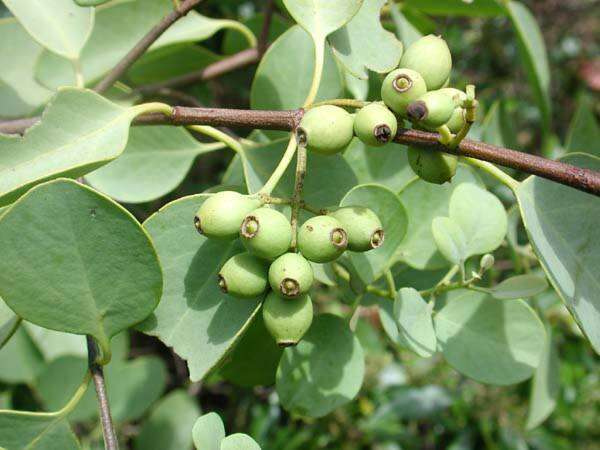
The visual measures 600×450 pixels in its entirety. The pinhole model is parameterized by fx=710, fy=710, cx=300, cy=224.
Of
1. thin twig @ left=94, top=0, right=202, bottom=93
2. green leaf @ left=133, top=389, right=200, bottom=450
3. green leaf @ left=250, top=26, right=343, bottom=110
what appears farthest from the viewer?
green leaf @ left=133, top=389, right=200, bottom=450

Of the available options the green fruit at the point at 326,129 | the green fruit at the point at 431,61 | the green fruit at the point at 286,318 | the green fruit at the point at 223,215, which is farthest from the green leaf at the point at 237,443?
the green fruit at the point at 431,61

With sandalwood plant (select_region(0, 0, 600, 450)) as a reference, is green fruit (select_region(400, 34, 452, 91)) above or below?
above

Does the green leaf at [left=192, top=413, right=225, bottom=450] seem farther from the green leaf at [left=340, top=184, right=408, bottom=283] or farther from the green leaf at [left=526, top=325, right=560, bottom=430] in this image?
the green leaf at [left=526, top=325, right=560, bottom=430]

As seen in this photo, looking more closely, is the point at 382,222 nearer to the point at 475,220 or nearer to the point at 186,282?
the point at 475,220

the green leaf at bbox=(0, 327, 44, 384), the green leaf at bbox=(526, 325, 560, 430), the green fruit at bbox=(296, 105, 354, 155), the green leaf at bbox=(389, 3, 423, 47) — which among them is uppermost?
the green fruit at bbox=(296, 105, 354, 155)

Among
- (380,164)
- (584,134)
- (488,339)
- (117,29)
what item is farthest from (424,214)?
(117,29)

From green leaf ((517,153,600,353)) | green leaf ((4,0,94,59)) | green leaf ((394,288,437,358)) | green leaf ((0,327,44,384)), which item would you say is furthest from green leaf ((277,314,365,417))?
green leaf ((0,327,44,384))

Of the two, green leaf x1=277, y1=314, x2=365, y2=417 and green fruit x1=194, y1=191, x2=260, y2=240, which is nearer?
green fruit x1=194, y1=191, x2=260, y2=240

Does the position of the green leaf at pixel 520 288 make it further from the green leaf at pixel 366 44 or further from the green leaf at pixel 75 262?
the green leaf at pixel 75 262
